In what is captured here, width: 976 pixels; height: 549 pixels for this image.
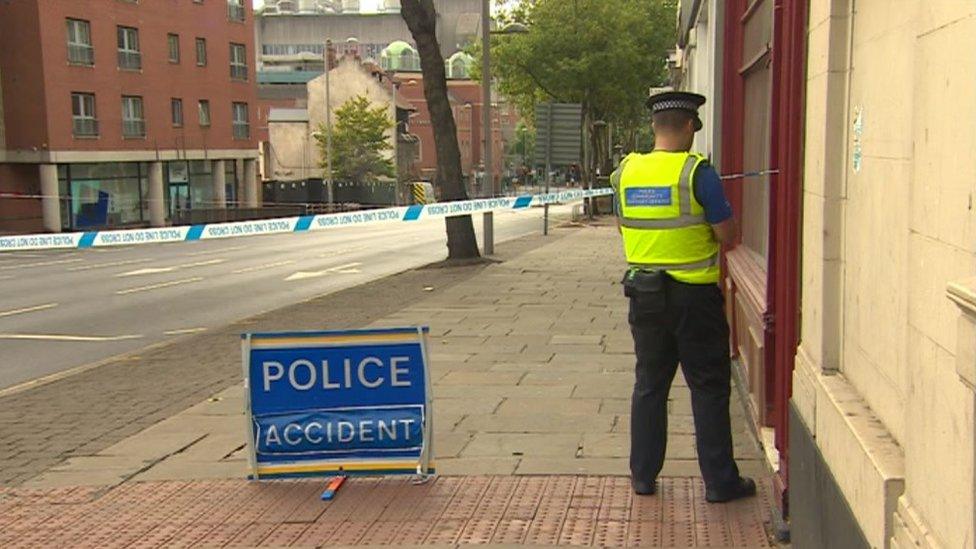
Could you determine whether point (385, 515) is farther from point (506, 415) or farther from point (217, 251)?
point (217, 251)

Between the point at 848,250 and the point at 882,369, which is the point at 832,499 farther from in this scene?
the point at 848,250

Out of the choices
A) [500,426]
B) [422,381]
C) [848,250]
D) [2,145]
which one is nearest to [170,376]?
[500,426]

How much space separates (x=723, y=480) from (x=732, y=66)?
16.4 feet

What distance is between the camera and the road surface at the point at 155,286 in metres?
11.8

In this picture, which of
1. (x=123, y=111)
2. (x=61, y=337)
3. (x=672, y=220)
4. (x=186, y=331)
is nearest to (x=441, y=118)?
(x=186, y=331)

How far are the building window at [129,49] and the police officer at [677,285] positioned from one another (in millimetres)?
43245

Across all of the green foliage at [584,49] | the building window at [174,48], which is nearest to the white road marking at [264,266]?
the green foliage at [584,49]

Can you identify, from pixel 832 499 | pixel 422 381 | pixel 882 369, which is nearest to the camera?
pixel 882 369

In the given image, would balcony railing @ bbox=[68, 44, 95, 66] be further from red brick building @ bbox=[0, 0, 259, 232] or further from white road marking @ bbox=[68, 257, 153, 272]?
white road marking @ bbox=[68, 257, 153, 272]

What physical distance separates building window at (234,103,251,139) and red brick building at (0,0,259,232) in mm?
57

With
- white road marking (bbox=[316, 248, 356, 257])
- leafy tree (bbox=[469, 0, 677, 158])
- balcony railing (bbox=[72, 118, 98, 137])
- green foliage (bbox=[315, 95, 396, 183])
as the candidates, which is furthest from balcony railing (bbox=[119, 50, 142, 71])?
green foliage (bbox=[315, 95, 396, 183])

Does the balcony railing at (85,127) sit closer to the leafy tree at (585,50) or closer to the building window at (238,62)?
the building window at (238,62)

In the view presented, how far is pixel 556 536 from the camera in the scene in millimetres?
4551

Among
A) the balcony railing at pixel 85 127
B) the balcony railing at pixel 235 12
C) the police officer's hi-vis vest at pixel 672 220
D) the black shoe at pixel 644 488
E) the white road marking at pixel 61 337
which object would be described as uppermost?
the balcony railing at pixel 235 12
